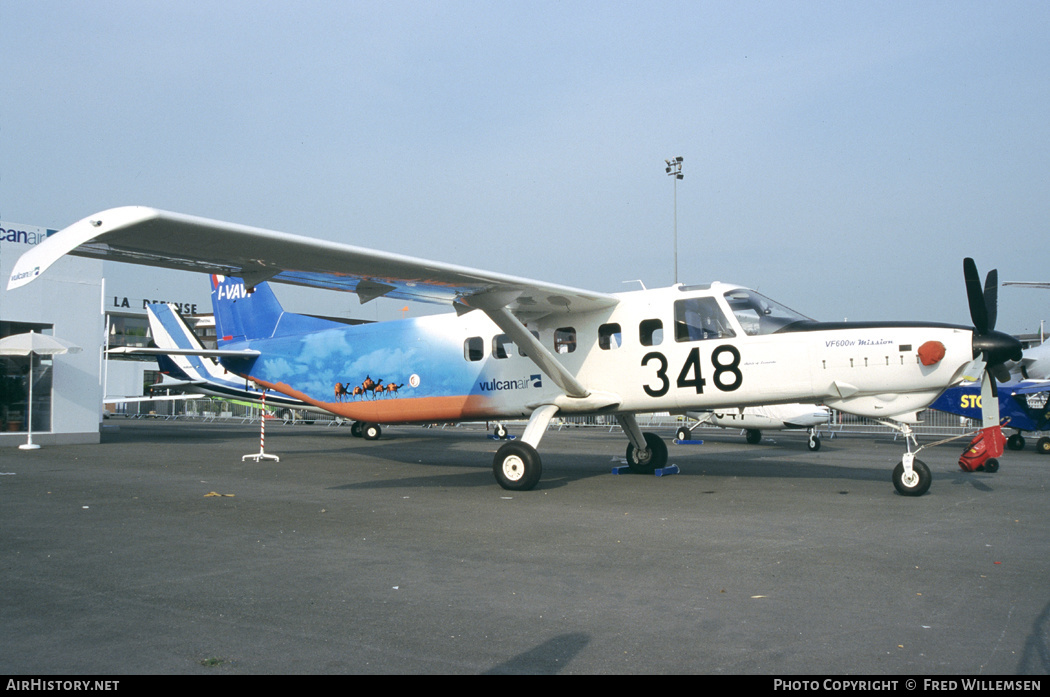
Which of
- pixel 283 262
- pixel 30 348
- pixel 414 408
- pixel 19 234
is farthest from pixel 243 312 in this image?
pixel 283 262

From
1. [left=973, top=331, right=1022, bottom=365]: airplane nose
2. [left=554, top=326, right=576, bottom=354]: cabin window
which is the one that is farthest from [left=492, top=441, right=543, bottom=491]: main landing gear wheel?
[left=973, top=331, right=1022, bottom=365]: airplane nose

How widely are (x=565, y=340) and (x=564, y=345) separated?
0.09 m

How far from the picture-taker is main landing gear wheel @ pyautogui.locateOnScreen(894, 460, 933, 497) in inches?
393

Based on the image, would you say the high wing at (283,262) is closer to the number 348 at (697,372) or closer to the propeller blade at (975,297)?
the number 348 at (697,372)

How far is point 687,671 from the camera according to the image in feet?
11.5

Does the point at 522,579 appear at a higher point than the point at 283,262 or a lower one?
lower

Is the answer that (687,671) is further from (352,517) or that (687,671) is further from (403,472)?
(403,472)

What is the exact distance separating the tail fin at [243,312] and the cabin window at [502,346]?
23.6ft

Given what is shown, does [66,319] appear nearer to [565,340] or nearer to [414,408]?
[414,408]

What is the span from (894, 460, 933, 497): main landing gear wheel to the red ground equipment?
1.71 meters

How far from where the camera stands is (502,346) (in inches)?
505

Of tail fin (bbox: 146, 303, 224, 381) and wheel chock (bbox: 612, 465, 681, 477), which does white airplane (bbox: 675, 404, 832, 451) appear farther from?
tail fin (bbox: 146, 303, 224, 381)

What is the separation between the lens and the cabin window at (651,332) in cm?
1141

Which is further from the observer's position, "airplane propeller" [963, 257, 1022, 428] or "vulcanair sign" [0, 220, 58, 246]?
"vulcanair sign" [0, 220, 58, 246]
